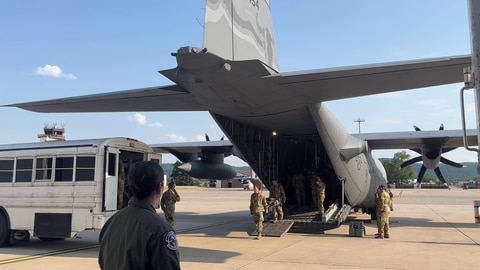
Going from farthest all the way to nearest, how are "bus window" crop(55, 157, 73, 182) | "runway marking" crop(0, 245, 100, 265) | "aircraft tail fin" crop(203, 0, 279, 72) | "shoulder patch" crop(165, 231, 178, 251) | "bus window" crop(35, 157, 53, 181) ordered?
"bus window" crop(35, 157, 53, 181) < "bus window" crop(55, 157, 73, 182) < "runway marking" crop(0, 245, 100, 265) < "aircraft tail fin" crop(203, 0, 279, 72) < "shoulder patch" crop(165, 231, 178, 251)

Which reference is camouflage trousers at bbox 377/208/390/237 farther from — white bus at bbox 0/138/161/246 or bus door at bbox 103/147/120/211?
bus door at bbox 103/147/120/211

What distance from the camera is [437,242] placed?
11.2 meters

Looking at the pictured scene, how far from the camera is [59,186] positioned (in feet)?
32.0

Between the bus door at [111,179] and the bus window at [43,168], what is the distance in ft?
5.13

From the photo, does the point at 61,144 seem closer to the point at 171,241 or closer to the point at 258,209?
the point at 258,209

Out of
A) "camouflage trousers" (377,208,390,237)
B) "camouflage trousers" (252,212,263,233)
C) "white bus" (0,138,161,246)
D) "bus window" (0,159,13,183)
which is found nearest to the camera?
"white bus" (0,138,161,246)

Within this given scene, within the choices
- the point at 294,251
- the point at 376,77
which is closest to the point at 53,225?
the point at 294,251

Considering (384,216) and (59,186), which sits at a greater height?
→ (59,186)

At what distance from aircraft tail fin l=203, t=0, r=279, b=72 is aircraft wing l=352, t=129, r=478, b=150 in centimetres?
945

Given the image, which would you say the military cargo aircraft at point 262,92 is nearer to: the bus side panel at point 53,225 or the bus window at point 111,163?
the bus window at point 111,163

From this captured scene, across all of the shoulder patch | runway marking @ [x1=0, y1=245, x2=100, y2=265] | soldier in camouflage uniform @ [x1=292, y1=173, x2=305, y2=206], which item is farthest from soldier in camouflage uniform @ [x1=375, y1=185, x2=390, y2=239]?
the shoulder patch

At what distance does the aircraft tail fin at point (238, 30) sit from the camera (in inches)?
292

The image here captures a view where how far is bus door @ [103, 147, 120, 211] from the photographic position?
31.3ft

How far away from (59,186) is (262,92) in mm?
5565
